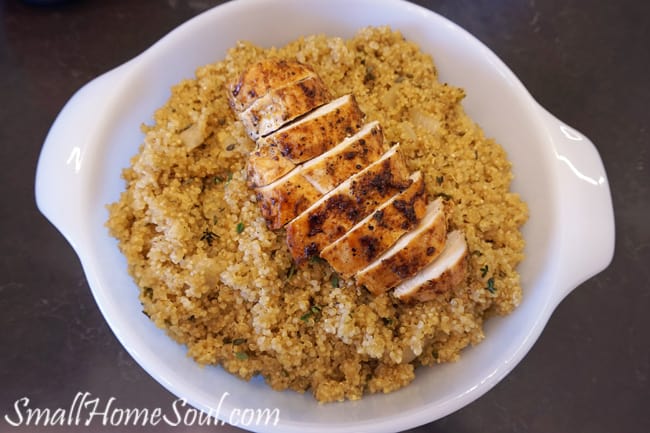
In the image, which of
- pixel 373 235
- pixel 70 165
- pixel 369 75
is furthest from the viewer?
pixel 369 75

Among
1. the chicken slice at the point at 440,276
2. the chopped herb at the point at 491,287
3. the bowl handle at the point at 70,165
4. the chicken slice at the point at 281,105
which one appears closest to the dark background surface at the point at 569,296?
the bowl handle at the point at 70,165

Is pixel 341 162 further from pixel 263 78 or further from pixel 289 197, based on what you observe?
pixel 263 78

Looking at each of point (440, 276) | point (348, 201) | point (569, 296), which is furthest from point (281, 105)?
point (569, 296)

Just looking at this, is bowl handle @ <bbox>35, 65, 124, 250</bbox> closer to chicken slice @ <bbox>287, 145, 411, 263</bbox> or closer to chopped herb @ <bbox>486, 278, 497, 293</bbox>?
chicken slice @ <bbox>287, 145, 411, 263</bbox>

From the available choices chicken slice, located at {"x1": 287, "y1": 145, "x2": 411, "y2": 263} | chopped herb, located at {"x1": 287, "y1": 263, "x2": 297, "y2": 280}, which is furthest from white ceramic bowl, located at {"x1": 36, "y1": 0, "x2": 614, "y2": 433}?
chicken slice, located at {"x1": 287, "y1": 145, "x2": 411, "y2": 263}

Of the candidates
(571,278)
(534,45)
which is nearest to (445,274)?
(571,278)

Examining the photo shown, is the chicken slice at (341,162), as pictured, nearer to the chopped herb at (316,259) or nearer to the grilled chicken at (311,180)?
the grilled chicken at (311,180)
